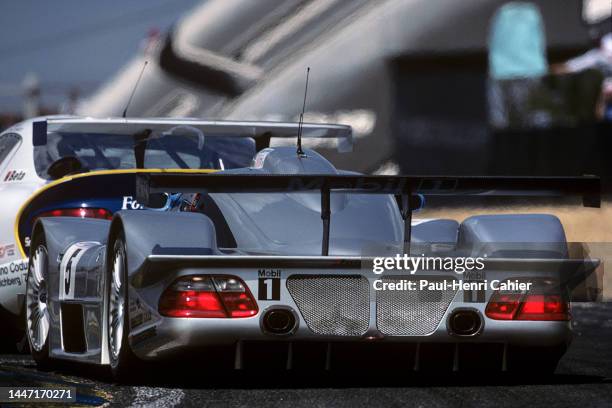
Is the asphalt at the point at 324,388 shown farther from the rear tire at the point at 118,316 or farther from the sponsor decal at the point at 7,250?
the sponsor decal at the point at 7,250

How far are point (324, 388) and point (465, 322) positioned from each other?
0.62m

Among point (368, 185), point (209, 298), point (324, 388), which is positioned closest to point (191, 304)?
point (209, 298)

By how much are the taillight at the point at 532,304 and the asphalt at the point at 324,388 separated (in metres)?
0.29

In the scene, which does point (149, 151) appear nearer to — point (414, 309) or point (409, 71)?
point (414, 309)

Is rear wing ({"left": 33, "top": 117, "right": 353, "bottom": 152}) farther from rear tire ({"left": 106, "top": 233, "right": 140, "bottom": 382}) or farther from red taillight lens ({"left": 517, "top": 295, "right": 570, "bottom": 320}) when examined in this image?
red taillight lens ({"left": 517, "top": 295, "right": 570, "bottom": 320})

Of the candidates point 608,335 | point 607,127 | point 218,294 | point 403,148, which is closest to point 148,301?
point 218,294

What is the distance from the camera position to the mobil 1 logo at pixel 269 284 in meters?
6.14

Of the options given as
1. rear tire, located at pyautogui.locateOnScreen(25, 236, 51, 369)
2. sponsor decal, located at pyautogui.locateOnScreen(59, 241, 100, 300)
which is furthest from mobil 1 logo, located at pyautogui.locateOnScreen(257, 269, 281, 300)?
rear tire, located at pyautogui.locateOnScreen(25, 236, 51, 369)

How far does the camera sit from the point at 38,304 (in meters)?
7.74

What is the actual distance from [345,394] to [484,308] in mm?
667

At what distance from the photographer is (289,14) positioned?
29.4 m

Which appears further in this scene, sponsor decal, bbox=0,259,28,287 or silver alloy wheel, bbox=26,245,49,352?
sponsor decal, bbox=0,259,28,287

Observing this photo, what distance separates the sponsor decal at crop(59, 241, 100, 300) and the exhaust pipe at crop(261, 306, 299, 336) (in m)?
1.31

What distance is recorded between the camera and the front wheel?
6340mm
